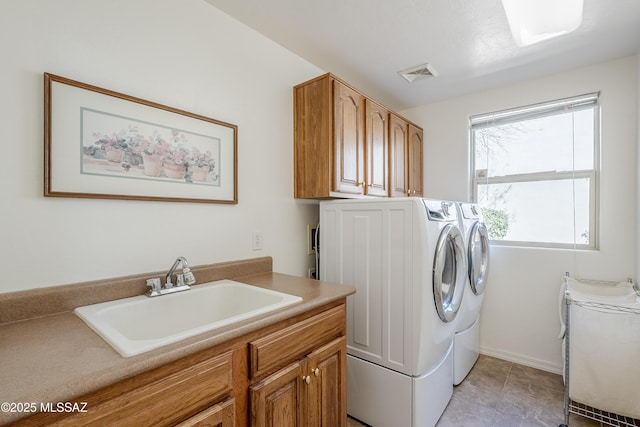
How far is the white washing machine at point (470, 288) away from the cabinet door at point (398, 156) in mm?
602

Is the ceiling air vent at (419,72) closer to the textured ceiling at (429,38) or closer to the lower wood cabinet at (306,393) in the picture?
the textured ceiling at (429,38)

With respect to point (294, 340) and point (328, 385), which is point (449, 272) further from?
point (294, 340)

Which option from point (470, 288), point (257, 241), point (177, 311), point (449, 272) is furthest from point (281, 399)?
point (470, 288)

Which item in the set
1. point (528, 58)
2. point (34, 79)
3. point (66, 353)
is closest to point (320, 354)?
point (66, 353)

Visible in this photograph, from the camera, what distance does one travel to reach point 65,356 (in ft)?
2.43

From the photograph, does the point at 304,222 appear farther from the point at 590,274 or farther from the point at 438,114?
the point at 590,274

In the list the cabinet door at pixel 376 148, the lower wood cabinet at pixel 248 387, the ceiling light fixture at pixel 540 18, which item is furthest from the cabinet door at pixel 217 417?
the ceiling light fixture at pixel 540 18

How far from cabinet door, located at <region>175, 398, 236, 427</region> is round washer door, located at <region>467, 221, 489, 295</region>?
1.76 meters

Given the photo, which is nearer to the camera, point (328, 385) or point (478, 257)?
point (328, 385)

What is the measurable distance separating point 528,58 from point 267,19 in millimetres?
1857

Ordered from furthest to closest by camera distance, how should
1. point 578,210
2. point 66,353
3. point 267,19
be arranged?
point 578,210
point 267,19
point 66,353

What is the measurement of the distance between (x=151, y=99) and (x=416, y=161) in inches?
91.6

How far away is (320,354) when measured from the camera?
4.15 feet

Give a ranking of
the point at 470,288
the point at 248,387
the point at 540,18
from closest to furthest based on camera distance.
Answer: the point at 248,387
the point at 540,18
the point at 470,288
